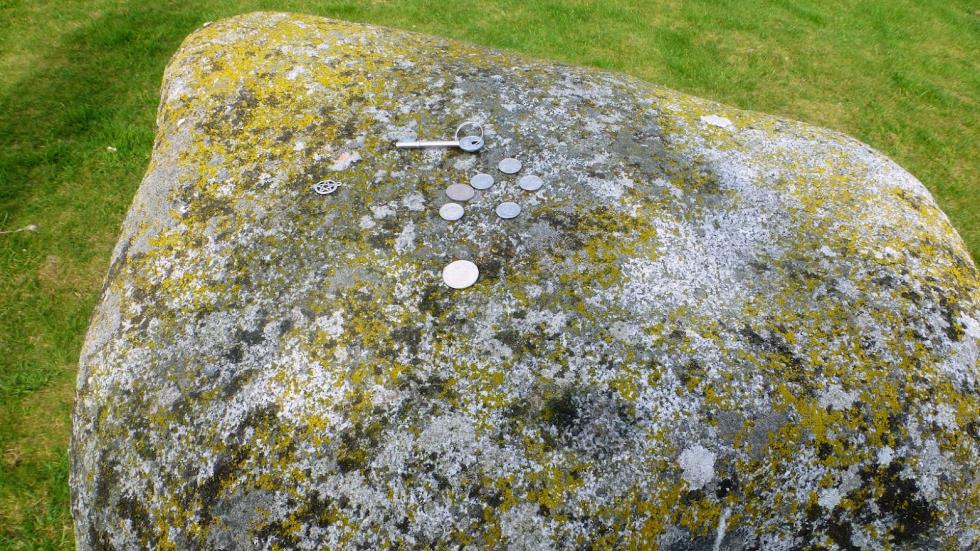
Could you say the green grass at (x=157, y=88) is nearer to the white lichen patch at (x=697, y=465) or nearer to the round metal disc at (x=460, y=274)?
the round metal disc at (x=460, y=274)

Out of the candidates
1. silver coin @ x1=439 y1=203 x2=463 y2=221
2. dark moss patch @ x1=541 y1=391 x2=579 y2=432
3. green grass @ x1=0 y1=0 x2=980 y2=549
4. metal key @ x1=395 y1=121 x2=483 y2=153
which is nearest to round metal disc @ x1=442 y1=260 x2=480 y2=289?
silver coin @ x1=439 y1=203 x2=463 y2=221

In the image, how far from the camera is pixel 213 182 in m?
2.29

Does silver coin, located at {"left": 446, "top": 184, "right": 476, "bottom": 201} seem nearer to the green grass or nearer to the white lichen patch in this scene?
the white lichen patch

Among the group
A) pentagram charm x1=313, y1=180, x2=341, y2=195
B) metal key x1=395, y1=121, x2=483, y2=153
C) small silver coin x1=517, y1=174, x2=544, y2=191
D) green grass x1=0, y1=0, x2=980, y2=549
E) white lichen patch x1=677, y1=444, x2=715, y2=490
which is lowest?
green grass x1=0, y1=0, x2=980, y2=549

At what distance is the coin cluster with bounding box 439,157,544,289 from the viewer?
6.41ft

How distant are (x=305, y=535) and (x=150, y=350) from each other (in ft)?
2.52

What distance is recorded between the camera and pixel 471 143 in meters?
2.38

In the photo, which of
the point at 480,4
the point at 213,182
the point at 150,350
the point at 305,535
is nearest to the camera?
the point at 305,535

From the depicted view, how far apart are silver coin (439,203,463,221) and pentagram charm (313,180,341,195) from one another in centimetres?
40

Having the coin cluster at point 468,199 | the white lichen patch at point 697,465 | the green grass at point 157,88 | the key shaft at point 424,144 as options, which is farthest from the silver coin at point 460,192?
the green grass at point 157,88

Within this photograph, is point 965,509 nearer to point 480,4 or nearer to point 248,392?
point 248,392

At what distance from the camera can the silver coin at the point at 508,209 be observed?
212 centimetres

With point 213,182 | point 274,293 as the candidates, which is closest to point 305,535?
point 274,293

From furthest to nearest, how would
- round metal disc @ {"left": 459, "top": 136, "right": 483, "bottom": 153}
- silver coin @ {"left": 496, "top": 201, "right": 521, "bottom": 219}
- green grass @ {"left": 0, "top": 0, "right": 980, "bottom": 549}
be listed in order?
green grass @ {"left": 0, "top": 0, "right": 980, "bottom": 549} < round metal disc @ {"left": 459, "top": 136, "right": 483, "bottom": 153} < silver coin @ {"left": 496, "top": 201, "right": 521, "bottom": 219}
